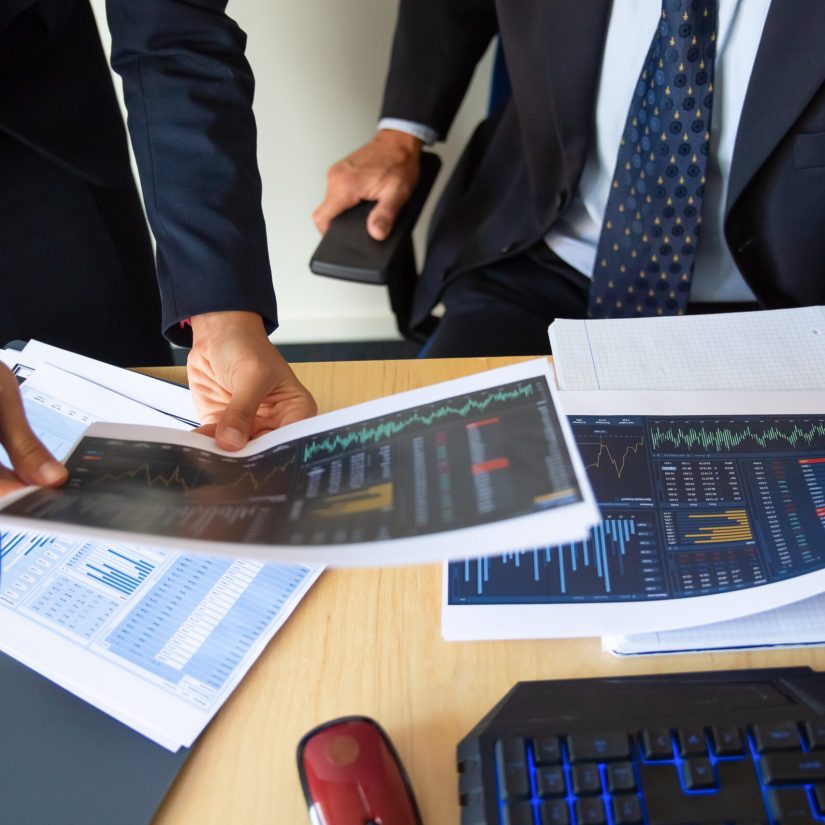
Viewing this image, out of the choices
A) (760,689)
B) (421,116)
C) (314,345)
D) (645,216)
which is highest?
(421,116)

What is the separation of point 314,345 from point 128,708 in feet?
4.66

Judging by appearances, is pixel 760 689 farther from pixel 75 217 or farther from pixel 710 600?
pixel 75 217

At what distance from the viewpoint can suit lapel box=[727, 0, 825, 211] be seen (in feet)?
2.52

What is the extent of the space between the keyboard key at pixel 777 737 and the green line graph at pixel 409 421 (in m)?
0.26

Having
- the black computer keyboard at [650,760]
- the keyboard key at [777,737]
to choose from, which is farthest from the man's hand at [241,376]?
the keyboard key at [777,737]

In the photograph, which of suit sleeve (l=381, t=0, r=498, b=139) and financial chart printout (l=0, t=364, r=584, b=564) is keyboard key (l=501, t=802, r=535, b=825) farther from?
suit sleeve (l=381, t=0, r=498, b=139)

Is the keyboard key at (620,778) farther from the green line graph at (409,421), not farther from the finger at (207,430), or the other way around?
the finger at (207,430)

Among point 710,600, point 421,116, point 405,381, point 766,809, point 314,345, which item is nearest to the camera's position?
point 766,809

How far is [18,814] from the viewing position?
1.61ft

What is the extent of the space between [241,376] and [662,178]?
56 cm

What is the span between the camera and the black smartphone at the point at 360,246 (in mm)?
917

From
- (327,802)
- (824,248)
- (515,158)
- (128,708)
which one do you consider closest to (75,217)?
(515,158)

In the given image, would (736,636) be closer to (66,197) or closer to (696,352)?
(696,352)

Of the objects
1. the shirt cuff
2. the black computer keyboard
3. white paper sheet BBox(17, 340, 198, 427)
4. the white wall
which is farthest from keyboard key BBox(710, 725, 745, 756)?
the white wall
